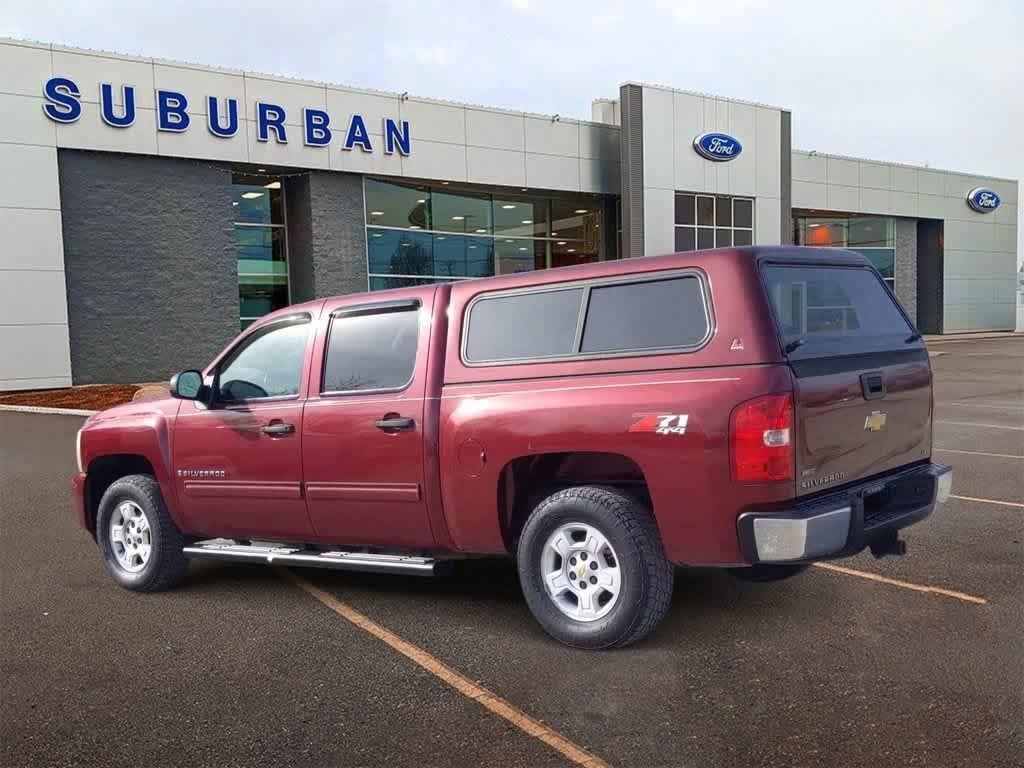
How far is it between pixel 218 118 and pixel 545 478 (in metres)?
21.3

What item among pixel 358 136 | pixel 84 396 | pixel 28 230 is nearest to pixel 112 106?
pixel 28 230

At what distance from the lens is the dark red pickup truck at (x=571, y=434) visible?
4203mm

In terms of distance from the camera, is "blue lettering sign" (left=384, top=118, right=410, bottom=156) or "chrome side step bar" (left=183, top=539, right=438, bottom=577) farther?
"blue lettering sign" (left=384, top=118, right=410, bottom=156)

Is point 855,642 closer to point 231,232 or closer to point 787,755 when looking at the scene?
point 787,755

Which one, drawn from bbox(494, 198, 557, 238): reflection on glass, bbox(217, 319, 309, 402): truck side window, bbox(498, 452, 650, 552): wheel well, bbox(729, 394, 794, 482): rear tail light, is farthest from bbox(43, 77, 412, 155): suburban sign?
bbox(729, 394, 794, 482): rear tail light

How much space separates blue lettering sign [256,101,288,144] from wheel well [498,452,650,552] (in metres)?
21.4

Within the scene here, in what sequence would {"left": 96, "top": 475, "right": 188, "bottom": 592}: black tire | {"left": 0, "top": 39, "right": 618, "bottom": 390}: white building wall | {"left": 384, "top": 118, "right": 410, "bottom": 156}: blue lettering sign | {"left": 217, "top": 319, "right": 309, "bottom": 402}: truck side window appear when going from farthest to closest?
{"left": 384, "top": 118, "right": 410, "bottom": 156}: blue lettering sign < {"left": 0, "top": 39, "right": 618, "bottom": 390}: white building wall < {"left": 96, "top": 475, "right": 188, "bottom": 592}: black tire < {"left": 217, "top": 319, "right": 309, "bottom": 402}: truck side window

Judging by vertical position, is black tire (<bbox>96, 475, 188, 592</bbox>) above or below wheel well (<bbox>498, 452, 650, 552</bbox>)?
below

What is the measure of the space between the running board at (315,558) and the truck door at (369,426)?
93 millimetres

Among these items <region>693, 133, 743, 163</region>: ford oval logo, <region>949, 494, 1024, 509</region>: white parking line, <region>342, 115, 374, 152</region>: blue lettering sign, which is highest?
<region>693, 133, 743, 163</region>: ford oval logo

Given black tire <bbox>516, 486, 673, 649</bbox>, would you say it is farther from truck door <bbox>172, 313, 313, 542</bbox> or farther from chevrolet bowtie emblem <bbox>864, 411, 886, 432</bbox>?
truck door <bbox>172, 313, 313, 542</bbox>

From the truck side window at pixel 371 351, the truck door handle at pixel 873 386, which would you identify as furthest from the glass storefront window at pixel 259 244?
the truck door handle at pixel 873 386

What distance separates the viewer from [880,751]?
11.3 feet

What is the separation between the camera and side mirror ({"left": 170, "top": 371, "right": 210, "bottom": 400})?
5727mm
